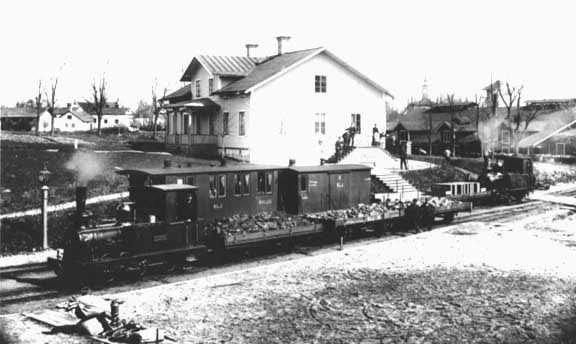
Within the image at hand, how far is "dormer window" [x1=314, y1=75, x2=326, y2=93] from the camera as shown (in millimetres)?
36812

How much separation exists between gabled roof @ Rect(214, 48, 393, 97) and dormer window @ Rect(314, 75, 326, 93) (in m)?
1.49

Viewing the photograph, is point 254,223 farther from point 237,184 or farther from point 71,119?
point 71,119

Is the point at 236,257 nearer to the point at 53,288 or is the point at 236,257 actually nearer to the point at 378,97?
the point at 53,288

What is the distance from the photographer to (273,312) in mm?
13461

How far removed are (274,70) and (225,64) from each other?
491 cm

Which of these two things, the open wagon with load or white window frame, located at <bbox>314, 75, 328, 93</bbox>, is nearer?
the open wagon with load

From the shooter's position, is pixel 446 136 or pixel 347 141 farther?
pixel 446 136

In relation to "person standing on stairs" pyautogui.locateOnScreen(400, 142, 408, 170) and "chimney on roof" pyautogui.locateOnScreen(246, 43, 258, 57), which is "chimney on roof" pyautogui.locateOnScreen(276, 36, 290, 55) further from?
"person standing on stairs" pyautogui.locateOnScreen(400, 142, 408, 170)

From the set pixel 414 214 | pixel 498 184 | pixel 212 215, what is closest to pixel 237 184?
pixel 212 215

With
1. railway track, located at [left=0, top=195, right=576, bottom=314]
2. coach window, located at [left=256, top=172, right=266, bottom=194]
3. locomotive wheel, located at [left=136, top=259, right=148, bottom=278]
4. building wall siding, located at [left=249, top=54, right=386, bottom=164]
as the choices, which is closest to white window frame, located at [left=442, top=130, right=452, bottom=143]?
building wall siding, located at [left=249, top=54, right=386, bottom=164]

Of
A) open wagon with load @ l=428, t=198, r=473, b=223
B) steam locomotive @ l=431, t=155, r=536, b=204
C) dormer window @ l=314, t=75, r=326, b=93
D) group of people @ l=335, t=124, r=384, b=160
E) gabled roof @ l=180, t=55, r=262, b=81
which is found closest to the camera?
open wagon with load @ l=428, t=198, r=473, b=223

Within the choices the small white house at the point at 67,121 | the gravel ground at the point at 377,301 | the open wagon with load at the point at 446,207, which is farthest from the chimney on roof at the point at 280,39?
the small white house at the point at 67,121

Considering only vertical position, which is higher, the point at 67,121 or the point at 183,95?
the point at 67,121

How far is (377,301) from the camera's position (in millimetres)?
14422
